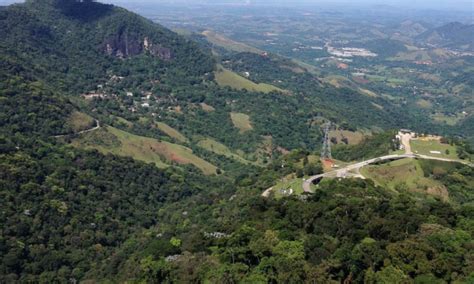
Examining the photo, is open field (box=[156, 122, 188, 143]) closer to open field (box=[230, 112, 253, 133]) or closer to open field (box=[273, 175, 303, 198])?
open field (box=[230, 112, 253, 133])

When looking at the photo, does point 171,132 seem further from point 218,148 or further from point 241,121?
point 241,121

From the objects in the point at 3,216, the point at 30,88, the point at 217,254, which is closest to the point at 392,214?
the point at 217,254

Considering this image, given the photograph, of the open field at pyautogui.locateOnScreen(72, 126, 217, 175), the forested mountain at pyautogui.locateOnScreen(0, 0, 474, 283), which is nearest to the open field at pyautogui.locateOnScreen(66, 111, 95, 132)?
the forested mountain at pyautogui.locateOnScreen(0, 0, 474, 283)

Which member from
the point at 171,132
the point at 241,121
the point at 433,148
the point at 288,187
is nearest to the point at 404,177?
the point at 433,148

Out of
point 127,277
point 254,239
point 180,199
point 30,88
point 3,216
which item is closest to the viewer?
point 254,239

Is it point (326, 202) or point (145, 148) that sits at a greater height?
point (326, 202)

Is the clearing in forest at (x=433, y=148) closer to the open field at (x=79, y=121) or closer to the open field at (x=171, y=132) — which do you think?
the open field at (x=171, y=132)

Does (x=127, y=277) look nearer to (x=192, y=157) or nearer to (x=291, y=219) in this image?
(x=291, y=219)
